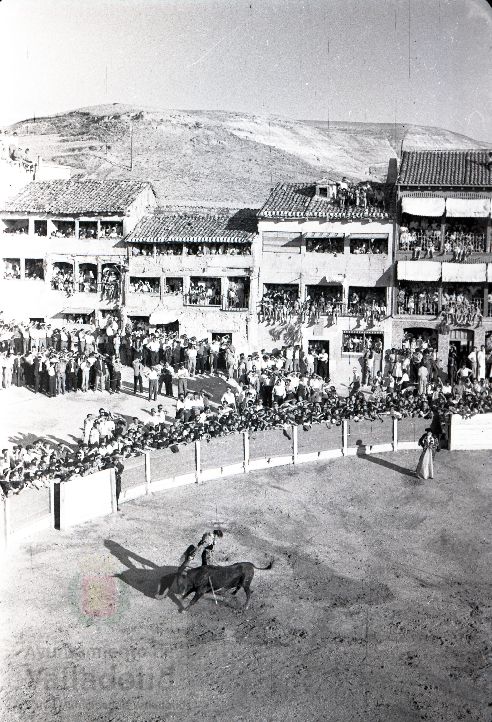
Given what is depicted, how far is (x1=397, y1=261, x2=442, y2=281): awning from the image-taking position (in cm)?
4009

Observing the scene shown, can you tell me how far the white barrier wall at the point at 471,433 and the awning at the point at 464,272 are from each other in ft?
47.5

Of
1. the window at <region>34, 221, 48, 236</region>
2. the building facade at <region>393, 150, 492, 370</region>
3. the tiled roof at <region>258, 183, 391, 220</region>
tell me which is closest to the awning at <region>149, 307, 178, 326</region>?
the tiled roof at <region>258, 183, 391, 220</region>

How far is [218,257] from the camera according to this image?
4172cm

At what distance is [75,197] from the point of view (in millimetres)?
44656

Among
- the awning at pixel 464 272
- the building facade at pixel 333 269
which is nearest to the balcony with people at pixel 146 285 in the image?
the building facade at pixel 333 269

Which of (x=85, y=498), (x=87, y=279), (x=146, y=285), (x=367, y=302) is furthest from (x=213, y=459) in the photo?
(x=87, y=279)

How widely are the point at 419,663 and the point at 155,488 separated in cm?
1061

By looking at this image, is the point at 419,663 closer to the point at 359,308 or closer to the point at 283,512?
the point at 283,512

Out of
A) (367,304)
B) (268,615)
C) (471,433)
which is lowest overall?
(268,615)

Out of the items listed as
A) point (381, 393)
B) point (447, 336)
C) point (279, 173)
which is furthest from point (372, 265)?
point (279, 173)

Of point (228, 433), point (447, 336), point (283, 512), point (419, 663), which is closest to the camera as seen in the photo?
point (419, 663)

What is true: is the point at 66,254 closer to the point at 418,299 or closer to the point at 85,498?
the point at 418,299

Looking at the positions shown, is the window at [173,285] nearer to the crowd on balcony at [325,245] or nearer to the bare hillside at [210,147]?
the crowd on balcony at [325,245]

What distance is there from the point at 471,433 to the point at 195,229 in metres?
21.4
